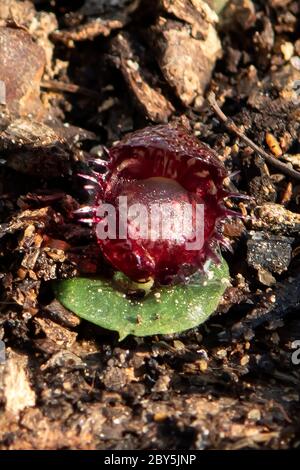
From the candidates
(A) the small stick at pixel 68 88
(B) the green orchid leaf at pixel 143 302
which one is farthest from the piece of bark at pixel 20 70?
(B) the green orchid leaf at pixel 143 302

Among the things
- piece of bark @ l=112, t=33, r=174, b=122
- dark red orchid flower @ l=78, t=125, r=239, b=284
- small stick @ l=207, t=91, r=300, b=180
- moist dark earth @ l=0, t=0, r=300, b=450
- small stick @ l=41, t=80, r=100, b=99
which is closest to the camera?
moist dark earth @ l=0, t=0, r=300, b=450

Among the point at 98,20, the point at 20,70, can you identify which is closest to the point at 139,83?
the point at 98,20

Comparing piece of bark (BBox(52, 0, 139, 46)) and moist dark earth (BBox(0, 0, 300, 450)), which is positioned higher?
piece of bark (BBox(52, 0, 139, 46))

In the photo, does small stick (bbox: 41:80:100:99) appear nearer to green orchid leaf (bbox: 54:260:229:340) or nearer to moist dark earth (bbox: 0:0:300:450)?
moist dark earth (bbox: 0:0:300:450)

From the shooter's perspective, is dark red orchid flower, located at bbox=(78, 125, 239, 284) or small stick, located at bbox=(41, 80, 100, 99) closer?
dark red orchid flower, located at bbox=(78, 125, 239, 284)

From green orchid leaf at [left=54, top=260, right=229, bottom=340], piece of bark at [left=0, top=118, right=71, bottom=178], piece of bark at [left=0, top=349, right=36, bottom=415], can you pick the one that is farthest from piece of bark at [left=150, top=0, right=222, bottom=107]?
piece of bark at [left=0, top=349, right=36, bottom=415]

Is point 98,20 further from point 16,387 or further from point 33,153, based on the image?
point 16,387
